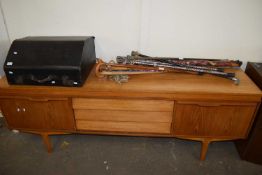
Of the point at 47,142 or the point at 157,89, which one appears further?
the point at 47,142

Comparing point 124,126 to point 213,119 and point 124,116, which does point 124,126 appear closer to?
point 124,116

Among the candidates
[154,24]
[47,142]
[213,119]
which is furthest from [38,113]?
[213,119]

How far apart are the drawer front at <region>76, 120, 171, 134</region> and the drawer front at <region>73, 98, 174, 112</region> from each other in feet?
0.42

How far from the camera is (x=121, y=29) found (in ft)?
5.03

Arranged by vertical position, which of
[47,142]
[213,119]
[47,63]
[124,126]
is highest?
[47,63]

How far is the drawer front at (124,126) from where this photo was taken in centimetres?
134

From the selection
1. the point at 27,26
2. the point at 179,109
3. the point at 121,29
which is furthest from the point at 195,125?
the point at 27,26

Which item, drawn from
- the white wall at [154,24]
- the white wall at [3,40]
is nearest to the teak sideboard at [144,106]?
the white wall at [154,24]

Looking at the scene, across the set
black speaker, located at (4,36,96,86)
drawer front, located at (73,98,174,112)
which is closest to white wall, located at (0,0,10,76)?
black speaker, located at (4,36,96,86)

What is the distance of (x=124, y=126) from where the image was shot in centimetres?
135

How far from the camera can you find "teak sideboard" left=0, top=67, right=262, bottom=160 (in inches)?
47.4

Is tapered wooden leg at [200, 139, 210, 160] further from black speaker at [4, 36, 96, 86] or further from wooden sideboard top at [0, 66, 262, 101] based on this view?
black speaker at [4, 36, 96, 86]

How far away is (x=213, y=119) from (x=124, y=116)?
1.88 feet

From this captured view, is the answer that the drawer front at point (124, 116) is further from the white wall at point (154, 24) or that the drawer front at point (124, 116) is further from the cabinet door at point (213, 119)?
the white wall at point (154, 24)
